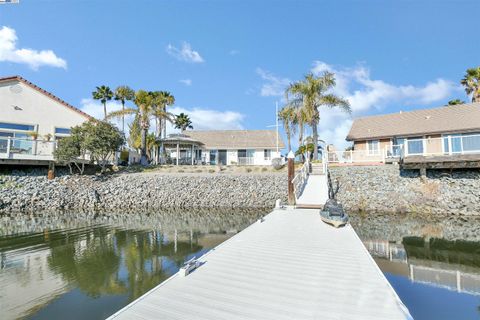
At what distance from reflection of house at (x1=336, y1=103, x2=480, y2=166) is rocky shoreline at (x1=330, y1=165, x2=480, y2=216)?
1.62 metres

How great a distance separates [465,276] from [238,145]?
91.4 feet

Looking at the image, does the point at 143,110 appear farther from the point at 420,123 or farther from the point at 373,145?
the point at 420,123

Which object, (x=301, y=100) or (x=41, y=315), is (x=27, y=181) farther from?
(x=301, y=100)

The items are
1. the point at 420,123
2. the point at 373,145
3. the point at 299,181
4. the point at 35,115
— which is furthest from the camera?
the point at 373,145

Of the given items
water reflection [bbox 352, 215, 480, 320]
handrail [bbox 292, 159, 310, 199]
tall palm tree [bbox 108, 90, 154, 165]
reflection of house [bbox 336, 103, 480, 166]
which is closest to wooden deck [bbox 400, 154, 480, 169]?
reflection of house [bbox 336, 103, 480, 166]

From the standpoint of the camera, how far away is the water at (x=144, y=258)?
234 inches

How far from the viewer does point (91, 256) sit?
9.34 meters

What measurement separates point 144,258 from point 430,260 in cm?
986

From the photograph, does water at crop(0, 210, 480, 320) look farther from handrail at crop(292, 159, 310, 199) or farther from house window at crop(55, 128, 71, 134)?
house window at crop(55, 128, 71, 134)

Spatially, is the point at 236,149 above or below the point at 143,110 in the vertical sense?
below

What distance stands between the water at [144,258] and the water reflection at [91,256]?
0.09 ft

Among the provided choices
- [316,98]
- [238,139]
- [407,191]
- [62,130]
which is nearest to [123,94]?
[62,130]

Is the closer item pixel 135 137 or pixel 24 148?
pixel 24 148

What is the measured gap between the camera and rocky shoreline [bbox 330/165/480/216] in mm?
16359
